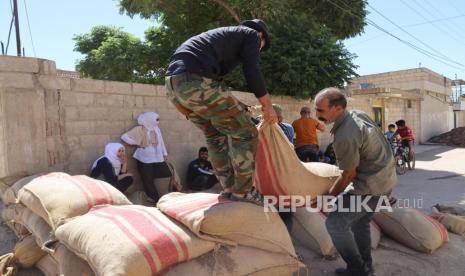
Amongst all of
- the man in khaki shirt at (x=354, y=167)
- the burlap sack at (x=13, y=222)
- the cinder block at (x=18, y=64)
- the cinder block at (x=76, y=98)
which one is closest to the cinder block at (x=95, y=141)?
the cinder block at (x=76, y=98)

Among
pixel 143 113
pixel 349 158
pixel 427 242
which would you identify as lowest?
pixel 427 242

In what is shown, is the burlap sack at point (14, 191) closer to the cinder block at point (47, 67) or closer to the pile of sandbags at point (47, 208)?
the pile of sandbags at point (47, 208)

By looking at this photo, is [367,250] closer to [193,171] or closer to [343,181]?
[343,181]

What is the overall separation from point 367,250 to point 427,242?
2.73 ft

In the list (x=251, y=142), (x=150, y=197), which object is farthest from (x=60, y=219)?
(x=150, y=197)

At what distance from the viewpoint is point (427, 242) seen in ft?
10.6

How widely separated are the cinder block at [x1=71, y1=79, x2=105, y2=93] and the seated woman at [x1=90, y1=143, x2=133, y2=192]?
28.8 inches

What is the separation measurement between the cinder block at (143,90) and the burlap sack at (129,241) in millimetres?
3225

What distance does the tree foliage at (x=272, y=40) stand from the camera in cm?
817

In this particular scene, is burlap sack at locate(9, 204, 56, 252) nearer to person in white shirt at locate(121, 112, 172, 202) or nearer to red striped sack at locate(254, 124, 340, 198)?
red striped sack at locate(254, 124, 340, 198)

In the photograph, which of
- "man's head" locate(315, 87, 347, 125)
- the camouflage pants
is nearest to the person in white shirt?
the camouflage pants

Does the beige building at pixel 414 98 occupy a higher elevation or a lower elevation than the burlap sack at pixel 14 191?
higher

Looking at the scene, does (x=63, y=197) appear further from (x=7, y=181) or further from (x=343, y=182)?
(x=343, y=182)

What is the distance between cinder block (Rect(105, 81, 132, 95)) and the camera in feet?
16.4
